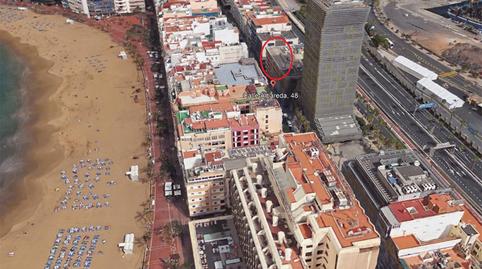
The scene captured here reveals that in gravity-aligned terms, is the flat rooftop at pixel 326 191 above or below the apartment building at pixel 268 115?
above

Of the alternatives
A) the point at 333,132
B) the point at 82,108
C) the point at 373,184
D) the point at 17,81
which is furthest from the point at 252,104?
the point at 17,81

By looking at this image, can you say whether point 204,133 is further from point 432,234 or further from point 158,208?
point 432,234

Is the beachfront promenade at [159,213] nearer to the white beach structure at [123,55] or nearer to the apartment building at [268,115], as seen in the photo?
the apartment building at [268,115]

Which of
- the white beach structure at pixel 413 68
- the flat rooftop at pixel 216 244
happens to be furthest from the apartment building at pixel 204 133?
the white beach structure at pixel 413 68

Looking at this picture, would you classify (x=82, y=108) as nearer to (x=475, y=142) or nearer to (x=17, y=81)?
(x=17, y=81)

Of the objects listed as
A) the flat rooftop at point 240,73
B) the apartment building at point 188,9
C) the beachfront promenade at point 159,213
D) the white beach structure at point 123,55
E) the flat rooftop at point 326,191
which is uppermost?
the apartment building at point 188,9

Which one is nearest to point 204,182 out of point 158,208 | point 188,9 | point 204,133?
point 204,133

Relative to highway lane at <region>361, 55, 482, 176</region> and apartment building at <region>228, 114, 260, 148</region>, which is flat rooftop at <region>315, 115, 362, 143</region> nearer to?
apartment building at <region>228, 114, 260, 148</region>
